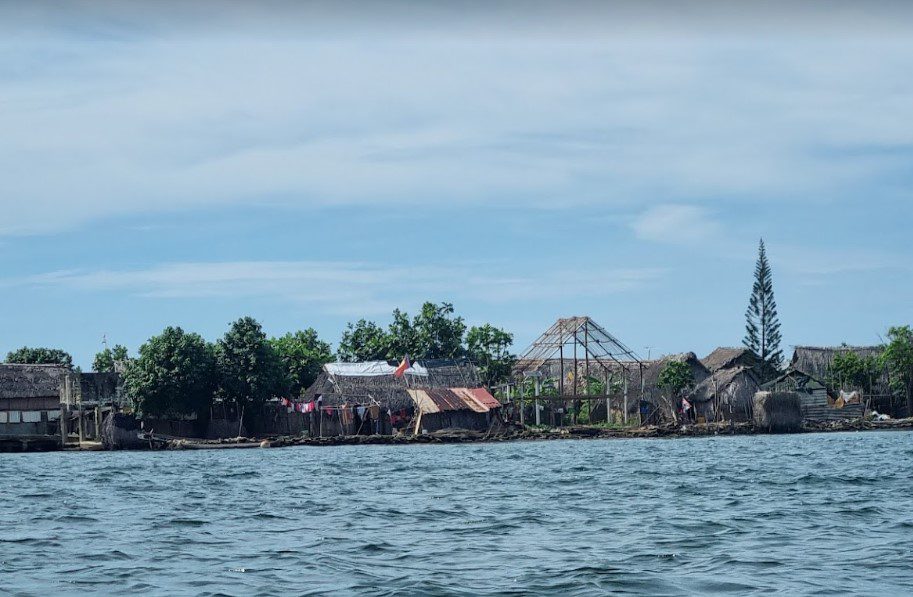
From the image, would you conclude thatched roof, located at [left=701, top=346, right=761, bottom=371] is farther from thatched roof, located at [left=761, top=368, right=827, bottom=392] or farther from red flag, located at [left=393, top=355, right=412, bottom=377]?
red flag, located at [left=393, top=355, right=412, bottom=377]

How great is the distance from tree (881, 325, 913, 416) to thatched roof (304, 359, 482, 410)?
25.7 metres

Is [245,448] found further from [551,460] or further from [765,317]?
[765,317]

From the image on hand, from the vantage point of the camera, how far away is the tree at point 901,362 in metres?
68.1

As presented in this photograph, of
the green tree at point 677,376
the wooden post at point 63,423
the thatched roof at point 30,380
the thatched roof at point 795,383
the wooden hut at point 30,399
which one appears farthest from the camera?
the green tree at point 677,376

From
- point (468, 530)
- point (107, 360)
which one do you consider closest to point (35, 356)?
point (107, 360)

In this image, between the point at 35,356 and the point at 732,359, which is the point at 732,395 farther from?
the point at 35,356

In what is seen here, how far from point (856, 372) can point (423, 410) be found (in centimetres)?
3023

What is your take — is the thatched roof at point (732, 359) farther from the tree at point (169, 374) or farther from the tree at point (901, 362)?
the tree at point (169, 374)

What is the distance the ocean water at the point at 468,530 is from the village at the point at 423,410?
21.4m

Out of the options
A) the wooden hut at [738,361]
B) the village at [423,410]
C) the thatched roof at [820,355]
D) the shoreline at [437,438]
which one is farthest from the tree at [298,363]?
the thatched roof at [820,355]

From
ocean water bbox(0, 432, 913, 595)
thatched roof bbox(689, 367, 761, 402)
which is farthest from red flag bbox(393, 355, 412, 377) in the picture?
ocean water bbox(0, 432, 913, 595)

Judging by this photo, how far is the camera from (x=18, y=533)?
60.5 ft

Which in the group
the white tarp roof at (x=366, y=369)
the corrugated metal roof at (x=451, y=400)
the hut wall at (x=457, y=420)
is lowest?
the hut wall at (x=457, y=420)

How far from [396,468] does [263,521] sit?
15.3m
